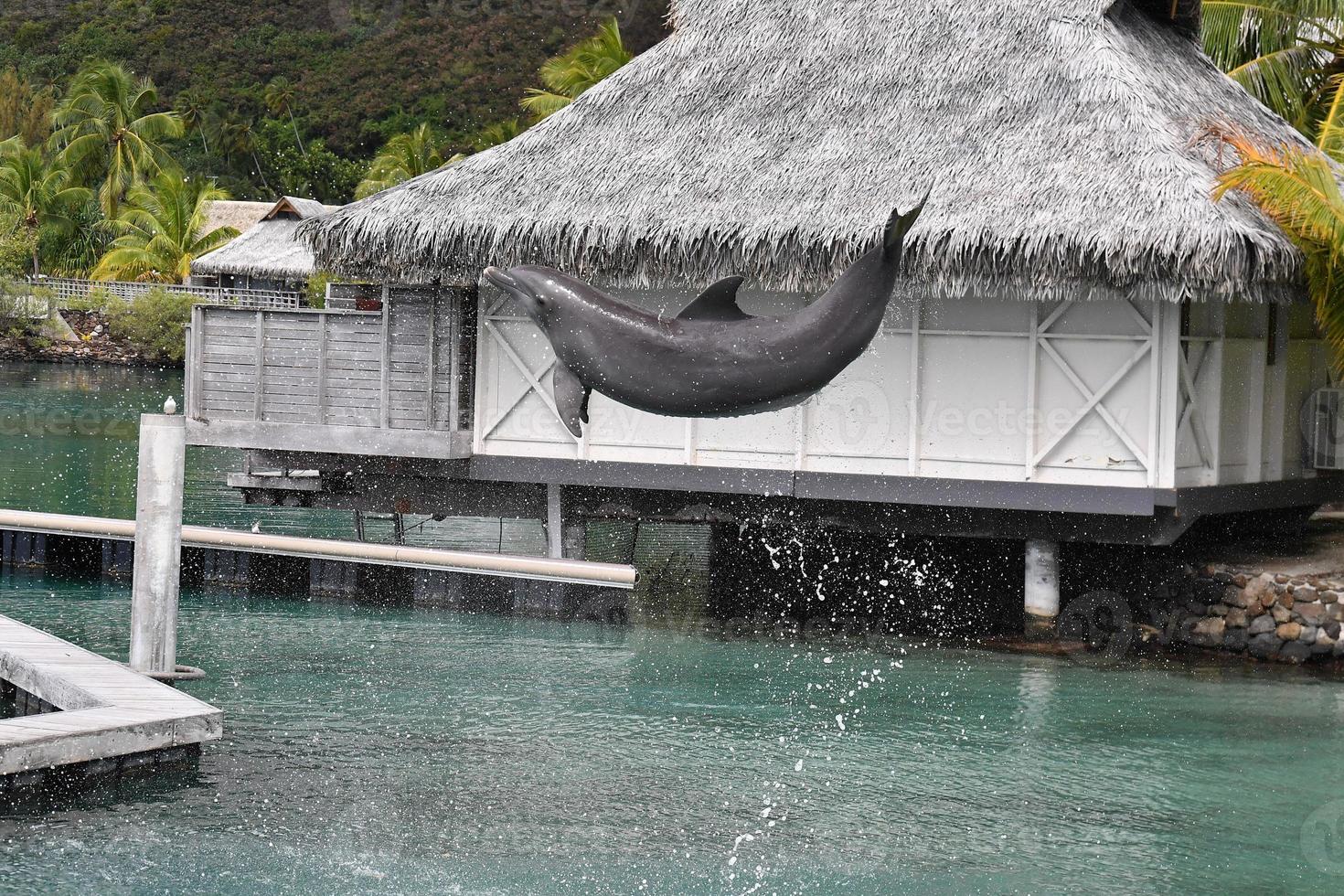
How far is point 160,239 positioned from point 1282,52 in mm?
33506

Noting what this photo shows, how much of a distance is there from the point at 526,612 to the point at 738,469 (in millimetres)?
2306

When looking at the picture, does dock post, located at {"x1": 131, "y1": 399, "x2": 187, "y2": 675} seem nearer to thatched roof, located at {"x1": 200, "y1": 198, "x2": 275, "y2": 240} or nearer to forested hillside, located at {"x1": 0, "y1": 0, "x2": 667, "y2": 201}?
thatched roof, located at {"x1": 200, "y1": 198, "x2": 275, "y2": 240}

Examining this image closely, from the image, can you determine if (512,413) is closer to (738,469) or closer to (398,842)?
(738,469)

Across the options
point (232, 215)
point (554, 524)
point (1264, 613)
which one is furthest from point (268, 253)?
point (1264, 613)

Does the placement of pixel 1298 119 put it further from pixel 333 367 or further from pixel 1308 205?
pixel 333 367

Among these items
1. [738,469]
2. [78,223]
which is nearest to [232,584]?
[738,469]

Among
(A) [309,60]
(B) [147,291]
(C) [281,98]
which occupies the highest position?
(A) [309,60]

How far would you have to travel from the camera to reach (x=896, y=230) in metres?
5.20

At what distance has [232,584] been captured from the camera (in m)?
15.0

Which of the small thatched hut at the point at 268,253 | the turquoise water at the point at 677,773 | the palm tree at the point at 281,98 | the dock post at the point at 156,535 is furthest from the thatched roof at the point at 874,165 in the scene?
the palm tree at the point at 281,98

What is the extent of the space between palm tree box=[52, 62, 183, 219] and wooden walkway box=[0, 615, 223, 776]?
40509mm

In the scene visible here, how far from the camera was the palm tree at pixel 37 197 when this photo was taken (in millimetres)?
46375

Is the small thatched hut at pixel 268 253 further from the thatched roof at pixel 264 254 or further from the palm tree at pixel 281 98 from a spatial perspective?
the palm tree at pixel 281 98

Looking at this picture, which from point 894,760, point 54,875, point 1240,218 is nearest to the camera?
point 54,875
